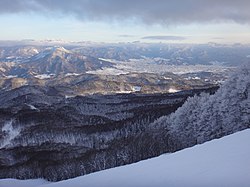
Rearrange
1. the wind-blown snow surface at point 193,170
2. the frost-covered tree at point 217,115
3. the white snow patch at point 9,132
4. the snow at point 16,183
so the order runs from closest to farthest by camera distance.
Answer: the wind-blown snow surface at point 193,170
the snow at point 16,183
the frost-covered tree at point 217,115
the white snow patch at point 9,132

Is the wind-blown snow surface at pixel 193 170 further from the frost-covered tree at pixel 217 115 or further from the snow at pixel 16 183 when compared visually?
the frost-covered tree at pixel 217 115

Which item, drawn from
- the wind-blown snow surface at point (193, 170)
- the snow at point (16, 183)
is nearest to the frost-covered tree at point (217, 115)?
the snow at point (16, 183)

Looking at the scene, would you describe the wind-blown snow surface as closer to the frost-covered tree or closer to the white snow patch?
the frost-covered tree

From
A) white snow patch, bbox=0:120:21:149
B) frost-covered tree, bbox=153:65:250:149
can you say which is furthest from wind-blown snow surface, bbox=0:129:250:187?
white snow patch, bbox=0:120:21:149

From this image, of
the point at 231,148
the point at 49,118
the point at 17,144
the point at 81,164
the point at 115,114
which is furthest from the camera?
the point at 115,114

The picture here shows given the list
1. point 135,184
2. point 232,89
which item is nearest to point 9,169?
point 232,89

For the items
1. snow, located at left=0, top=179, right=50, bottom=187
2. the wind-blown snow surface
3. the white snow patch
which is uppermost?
the wind-blown snow surface

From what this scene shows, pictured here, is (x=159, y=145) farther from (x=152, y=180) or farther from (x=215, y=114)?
(x=152, y=180)

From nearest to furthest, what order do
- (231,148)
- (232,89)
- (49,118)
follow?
(231,148)
(232,89)
(49,118)

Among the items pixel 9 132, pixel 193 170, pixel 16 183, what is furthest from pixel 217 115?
pixel 9 132
